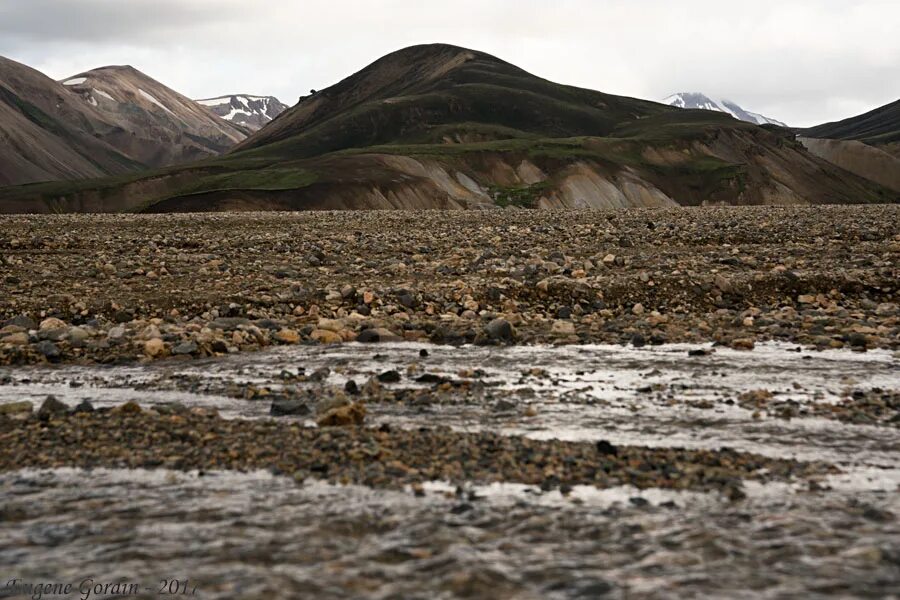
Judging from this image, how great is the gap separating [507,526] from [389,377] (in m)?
5.53

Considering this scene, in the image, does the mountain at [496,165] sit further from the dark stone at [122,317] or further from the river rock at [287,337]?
the river rock at [287,337]

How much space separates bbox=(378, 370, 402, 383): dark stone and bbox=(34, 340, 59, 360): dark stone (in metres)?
5.30

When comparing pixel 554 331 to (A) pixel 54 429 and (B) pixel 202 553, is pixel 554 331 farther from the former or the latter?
(B) pixel 202 553

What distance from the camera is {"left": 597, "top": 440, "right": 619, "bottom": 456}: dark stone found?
867 cm

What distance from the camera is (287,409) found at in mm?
10547

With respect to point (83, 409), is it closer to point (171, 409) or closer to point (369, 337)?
point (171, 409)

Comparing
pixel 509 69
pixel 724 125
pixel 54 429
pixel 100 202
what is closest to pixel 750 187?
pixel 724 125

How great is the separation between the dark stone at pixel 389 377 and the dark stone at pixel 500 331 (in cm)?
305

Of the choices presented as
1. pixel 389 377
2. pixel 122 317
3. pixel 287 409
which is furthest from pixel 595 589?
pixel 122 317

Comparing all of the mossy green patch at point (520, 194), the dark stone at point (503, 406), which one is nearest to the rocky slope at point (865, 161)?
the mossy green patch at point (520, 194)

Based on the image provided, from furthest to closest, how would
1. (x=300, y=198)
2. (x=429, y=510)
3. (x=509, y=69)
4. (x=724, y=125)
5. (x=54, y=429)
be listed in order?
(x=509, y=69)
(x=724, y=125)
(x=300, y=198)
(x=54, y=429)
(x=429, y=510)

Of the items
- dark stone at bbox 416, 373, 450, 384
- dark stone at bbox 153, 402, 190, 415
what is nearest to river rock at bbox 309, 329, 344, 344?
dark stone at bbox 416, 373, 450, 384

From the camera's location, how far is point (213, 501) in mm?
7547

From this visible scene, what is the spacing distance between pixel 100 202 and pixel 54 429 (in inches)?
4106
